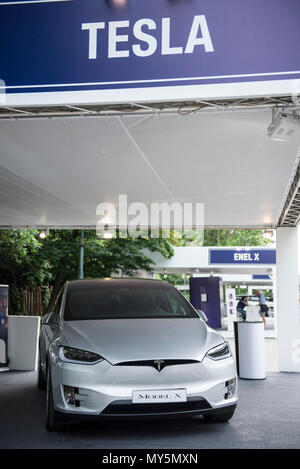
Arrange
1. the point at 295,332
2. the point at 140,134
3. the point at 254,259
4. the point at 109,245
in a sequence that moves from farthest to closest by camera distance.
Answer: the point at 254,259
the point at 109,245
the point at 295,332
the point at 140,134

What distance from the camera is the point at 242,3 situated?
4828 millimetres

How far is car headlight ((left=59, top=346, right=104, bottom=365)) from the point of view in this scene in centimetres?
507

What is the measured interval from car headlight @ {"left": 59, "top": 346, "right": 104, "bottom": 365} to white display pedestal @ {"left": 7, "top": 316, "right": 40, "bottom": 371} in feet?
19.4

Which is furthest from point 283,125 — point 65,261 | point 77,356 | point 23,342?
point 65,261

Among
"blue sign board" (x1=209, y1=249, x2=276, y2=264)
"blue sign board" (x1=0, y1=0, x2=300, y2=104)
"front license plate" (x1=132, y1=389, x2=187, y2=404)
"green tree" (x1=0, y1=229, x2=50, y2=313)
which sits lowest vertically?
"front license plate" (x1=132, y1=389, x2=187, y2=404)

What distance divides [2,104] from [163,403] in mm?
3105

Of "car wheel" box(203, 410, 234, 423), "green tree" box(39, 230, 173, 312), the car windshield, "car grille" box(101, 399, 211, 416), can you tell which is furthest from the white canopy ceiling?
"green tree" box(39, 230, 173, 312)

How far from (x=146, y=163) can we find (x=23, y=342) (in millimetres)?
5011

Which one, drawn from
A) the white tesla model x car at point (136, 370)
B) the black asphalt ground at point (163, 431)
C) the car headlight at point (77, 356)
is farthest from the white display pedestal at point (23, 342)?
the car headlight at point (77, 356)

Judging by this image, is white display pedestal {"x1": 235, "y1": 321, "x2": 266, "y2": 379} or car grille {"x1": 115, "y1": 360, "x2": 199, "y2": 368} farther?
white display pedestal {"x1": 235, "y1": 321, "x2": 266, "y2": 379}

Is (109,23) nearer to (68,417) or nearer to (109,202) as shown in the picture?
(68,417)

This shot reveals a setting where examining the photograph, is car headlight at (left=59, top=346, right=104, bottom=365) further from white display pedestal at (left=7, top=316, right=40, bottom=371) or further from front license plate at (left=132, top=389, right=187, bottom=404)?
white display pedestal at (left=7, top=316, right=40, bottom=371)
